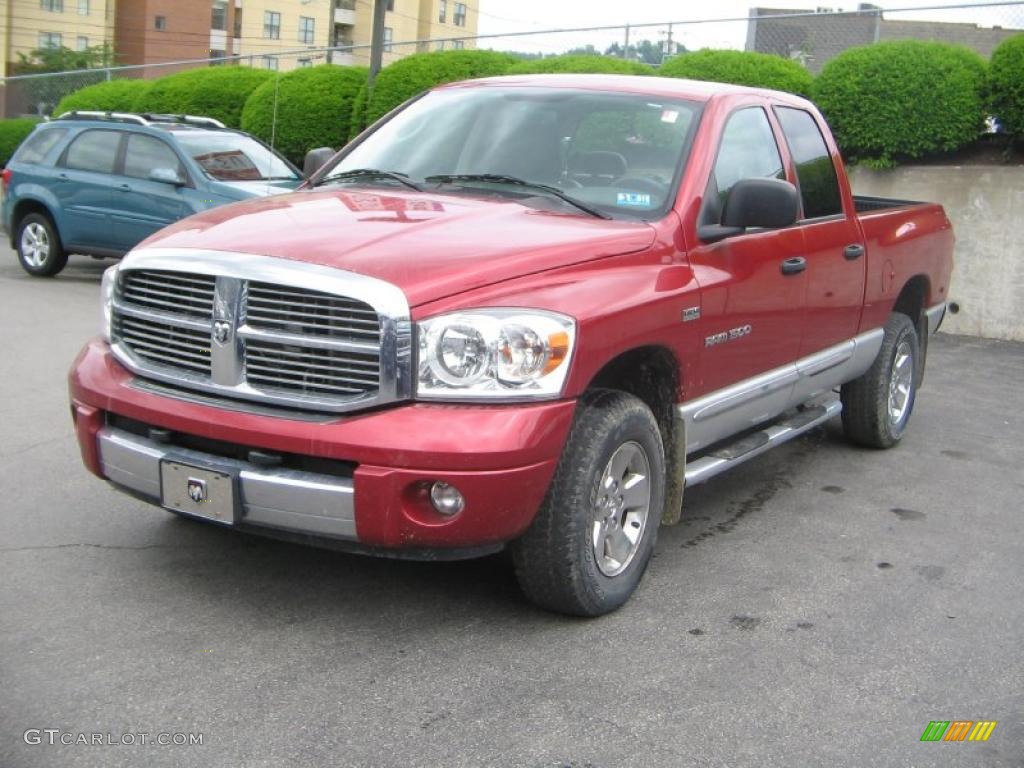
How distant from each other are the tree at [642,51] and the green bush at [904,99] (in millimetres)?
2974

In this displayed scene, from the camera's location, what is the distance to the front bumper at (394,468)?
3838mm

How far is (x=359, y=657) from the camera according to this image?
13.3ft

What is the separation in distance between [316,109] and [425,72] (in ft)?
5.76

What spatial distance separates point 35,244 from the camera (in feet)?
45.1

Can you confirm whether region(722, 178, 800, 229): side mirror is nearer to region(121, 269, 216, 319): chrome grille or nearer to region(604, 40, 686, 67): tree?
region(121, 269, 216, 319): chrome grille

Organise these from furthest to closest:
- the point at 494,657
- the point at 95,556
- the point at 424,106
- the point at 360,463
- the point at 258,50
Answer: the point at 258,50 < the point at 424,106 < the point at 95,556 < the point at 494,657 < the point at 360,463

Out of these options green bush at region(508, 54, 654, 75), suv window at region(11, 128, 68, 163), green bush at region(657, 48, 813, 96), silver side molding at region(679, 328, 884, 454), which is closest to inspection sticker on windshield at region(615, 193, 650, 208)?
silver side molding at region(679, 328, 884, 454)

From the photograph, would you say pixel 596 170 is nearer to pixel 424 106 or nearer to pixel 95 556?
pixel 424 106

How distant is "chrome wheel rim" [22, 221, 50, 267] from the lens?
1368 centimetres

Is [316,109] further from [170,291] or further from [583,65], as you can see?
[170,291]

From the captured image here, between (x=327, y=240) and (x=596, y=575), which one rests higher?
(x=327, y=240)

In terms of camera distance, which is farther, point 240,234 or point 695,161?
point 695,161

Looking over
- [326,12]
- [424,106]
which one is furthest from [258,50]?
[424,106]

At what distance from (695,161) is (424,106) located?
143 cm
